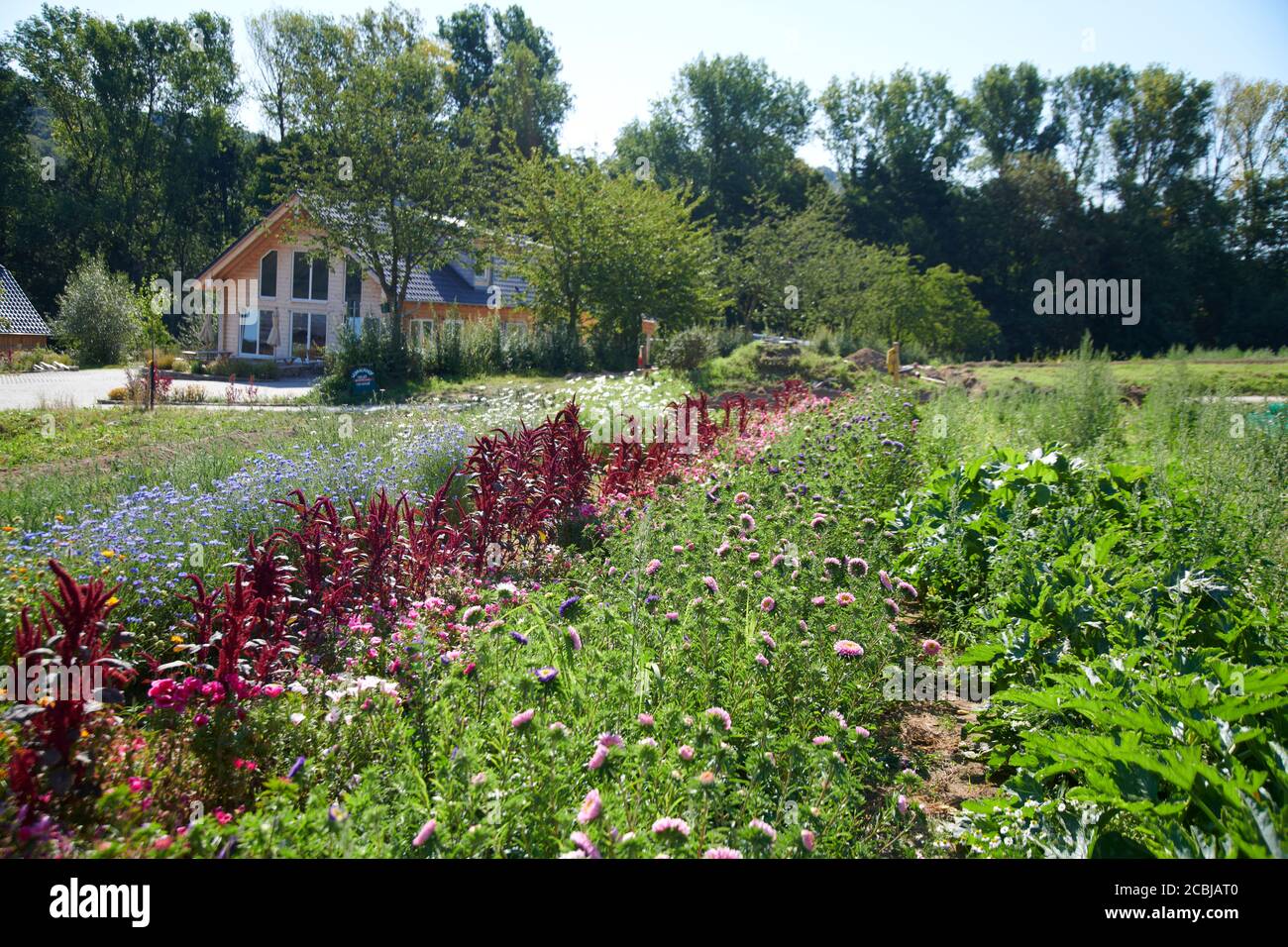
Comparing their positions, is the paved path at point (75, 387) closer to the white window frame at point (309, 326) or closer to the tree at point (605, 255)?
the white window frame at point (309, 326)

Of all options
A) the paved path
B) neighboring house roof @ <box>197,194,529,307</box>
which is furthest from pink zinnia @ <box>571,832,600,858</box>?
neighboring house roof @ <box>197,194,529,307</box>

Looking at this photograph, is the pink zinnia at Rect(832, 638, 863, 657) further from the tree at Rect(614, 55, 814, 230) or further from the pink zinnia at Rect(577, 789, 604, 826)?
the tree at Rect(614, 55, 814, 230)

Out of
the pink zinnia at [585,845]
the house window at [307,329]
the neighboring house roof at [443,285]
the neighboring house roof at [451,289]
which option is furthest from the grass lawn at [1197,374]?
the house window at [307,329]

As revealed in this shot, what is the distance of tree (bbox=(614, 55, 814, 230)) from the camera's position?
4750 cm

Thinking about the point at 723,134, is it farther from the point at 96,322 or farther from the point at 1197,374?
the point at 1197,374

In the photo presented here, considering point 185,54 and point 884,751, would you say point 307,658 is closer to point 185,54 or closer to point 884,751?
point 884,751

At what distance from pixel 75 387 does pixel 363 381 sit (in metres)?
9.07

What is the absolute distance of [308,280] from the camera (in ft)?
103

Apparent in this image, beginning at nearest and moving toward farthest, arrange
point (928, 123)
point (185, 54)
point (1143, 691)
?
1. point (1143, 691)
2. point (185, 54)
3. point (928, 123)

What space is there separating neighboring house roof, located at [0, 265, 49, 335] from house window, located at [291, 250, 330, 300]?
30.2 ft

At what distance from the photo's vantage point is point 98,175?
138 ft

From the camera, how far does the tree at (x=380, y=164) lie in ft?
72.0

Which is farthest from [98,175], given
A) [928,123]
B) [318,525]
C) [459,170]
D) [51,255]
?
[318,525]

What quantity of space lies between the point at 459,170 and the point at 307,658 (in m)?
22.1
